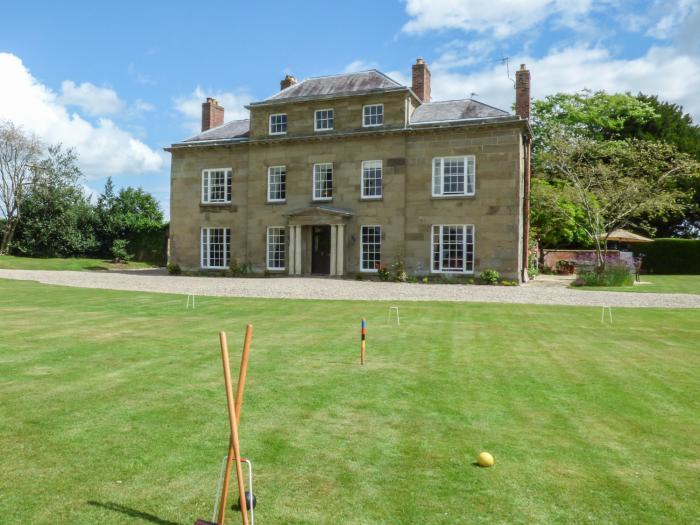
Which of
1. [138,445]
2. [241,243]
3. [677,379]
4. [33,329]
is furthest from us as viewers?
[241,243]

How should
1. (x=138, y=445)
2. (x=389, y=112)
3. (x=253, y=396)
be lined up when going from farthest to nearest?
(x=389, y=112) < (x=253, y=396) < (x=138, y=445)

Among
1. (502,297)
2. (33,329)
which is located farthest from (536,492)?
(502,297)

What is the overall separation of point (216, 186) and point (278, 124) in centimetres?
550

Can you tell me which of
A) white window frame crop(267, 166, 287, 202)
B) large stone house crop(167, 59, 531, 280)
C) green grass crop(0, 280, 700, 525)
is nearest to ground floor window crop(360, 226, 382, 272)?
large stone house crop(167, 59, 531, 280)

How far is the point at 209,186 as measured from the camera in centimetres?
3488

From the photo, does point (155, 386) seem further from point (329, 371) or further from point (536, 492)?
point (536, 492)

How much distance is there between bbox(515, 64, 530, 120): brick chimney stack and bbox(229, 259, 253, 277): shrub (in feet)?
57.5

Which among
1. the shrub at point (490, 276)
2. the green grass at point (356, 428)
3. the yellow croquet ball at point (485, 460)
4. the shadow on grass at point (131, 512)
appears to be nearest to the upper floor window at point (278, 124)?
the shrub at point (490, 276)

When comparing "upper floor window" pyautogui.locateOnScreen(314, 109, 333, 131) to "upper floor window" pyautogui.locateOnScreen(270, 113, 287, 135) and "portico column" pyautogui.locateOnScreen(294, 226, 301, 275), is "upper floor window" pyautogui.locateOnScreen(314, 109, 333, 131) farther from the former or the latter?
"portico column" pyautogui.locateOnScreen(294, 226, 301, 275)

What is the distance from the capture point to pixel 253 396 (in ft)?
22.2

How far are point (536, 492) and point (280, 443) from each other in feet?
7.52

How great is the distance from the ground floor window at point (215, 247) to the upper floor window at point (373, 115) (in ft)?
35.1

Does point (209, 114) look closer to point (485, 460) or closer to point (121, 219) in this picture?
point (121, 219)

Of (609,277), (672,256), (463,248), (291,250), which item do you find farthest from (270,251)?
(672,256)
